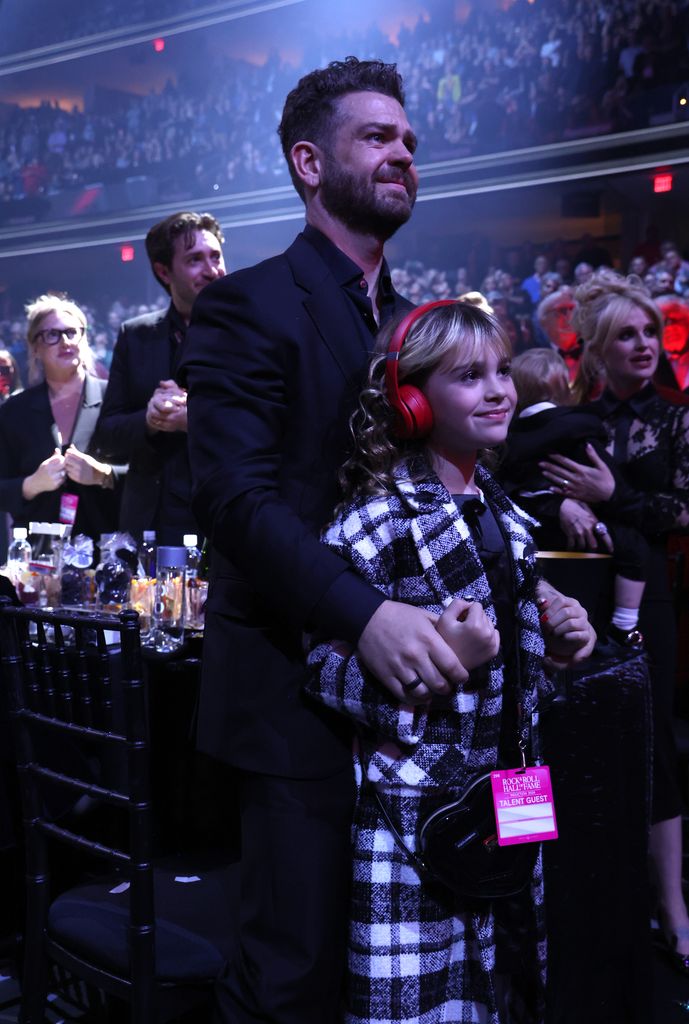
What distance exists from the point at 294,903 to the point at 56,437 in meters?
3.66

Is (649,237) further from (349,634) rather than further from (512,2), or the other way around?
(349,634)

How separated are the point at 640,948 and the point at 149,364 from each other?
2.49 metres

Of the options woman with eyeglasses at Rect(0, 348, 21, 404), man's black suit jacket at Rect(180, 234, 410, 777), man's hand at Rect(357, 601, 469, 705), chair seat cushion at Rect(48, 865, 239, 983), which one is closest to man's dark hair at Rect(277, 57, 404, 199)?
man's black suit jacket at Rect(180, 234, 410, 777)

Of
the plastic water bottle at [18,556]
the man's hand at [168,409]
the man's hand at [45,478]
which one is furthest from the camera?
the man's hand at [45,478]

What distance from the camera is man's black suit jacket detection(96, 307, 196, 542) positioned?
3334mm

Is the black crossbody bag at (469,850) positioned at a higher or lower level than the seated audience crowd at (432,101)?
lower

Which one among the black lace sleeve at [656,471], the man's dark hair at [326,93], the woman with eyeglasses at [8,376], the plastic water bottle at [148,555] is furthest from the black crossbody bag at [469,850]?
the woman with eyeglasses at [8,376]

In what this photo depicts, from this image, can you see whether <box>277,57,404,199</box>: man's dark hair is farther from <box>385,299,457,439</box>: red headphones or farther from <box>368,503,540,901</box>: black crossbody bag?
<box>368,503,540,901</box>: black crossbody bag

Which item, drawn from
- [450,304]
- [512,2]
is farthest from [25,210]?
[450,304]

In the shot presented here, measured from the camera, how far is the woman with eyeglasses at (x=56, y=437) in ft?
13.9

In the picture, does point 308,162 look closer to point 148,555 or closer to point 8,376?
point 148,555

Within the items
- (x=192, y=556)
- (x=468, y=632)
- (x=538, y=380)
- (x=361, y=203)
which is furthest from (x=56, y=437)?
(x=468, y=632)

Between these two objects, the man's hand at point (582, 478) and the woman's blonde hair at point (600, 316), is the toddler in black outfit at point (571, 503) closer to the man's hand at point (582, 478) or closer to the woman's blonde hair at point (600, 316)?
the man's hand at point (582, 478)

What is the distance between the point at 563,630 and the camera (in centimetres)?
146
